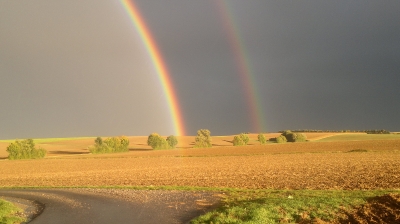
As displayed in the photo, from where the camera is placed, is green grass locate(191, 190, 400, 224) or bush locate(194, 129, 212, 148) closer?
green grass locate(191, 190, 400, 224)

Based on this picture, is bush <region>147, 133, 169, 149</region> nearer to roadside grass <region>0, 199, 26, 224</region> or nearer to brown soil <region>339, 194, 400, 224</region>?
roadside grass <region>0, 199, 26, 224</region>

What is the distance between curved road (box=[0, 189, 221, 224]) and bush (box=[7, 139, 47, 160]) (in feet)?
242

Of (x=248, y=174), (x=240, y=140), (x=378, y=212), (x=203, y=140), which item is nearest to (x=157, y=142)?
(x=203, y=140)

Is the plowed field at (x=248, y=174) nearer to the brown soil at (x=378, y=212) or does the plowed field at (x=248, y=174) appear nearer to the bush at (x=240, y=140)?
the brown soil at (x=378, y=212)

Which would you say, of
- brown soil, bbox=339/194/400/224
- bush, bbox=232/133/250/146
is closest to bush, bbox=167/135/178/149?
bush, bbox=232/133/250/146

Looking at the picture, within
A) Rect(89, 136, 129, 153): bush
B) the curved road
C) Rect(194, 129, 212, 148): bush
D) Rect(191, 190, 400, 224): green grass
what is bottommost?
the curved road

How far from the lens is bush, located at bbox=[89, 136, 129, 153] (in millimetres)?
105750

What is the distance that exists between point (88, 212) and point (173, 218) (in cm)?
465

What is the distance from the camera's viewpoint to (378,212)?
12664mm

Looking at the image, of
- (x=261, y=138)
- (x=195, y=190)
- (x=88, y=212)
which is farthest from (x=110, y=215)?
(x=261, y=138)

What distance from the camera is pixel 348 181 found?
23953mm

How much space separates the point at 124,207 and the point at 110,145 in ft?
309

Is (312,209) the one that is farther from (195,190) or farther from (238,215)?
(195,190)

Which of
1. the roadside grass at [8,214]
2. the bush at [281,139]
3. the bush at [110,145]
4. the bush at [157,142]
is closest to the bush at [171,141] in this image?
the bush at [157,142]
